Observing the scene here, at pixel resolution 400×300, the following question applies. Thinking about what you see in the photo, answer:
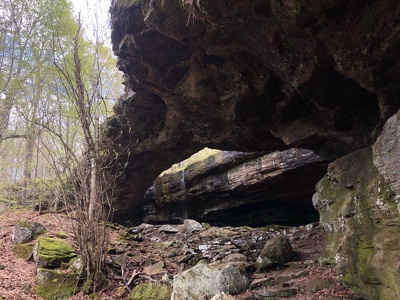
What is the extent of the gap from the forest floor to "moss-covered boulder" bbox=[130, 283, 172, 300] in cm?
23

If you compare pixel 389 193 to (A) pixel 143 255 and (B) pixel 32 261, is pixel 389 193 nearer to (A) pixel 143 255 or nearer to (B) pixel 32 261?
(A) pixel 143 255

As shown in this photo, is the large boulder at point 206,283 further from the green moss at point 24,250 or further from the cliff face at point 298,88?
the green moss at point 24,250

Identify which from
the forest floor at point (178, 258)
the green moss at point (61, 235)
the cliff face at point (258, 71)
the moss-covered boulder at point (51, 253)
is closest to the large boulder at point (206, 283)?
the forest floor at point (178, 258)

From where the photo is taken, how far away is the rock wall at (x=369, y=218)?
3.73 metres

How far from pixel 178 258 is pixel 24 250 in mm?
4131

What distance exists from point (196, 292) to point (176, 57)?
4968 mm

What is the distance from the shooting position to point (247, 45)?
17.6 ft

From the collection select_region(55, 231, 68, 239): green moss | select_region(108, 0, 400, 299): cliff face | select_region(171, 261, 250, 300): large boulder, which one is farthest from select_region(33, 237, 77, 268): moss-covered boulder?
select_region(108, 0, 400, 299): cliff face

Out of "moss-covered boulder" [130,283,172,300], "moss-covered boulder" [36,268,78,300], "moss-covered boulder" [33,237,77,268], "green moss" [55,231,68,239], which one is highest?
"green moss" [55,231,68,239]

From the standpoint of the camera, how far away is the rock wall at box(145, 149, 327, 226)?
11.6 m

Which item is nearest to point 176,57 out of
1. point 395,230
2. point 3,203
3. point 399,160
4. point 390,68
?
point 390,68

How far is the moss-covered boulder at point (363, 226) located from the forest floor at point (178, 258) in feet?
1.58

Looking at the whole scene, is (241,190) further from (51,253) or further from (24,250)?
(24,250)

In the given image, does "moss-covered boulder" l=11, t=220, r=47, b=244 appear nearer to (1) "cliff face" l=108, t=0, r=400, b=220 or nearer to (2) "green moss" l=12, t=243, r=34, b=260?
(2) "green moss" l=12, t=243, r=34, b=260
